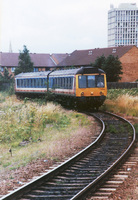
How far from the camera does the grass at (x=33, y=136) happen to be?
349 inches

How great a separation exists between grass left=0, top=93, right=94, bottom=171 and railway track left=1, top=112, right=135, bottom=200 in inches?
33.9

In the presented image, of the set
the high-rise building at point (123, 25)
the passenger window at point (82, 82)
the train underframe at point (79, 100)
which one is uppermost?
the high-rise building at point (123, 25)

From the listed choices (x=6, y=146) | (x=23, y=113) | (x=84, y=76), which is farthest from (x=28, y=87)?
(x=6, y=146)

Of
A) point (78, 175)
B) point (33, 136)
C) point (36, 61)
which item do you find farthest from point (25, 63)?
point (78, 175)

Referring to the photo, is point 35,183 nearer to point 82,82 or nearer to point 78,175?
point 78,175

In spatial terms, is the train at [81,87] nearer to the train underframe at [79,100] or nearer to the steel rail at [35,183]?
the train underframe at [79,100]

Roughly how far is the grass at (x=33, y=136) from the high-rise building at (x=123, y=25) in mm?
152919

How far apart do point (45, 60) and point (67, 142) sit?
249 ft

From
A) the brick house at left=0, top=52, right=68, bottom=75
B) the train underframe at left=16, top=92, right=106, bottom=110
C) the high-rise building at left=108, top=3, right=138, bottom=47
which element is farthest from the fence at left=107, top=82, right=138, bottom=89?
the high-rise building at left=108, top=3, right=138, bottom=47

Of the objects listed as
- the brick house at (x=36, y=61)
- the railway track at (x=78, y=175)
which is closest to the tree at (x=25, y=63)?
the brick house at (x=36, y=61)

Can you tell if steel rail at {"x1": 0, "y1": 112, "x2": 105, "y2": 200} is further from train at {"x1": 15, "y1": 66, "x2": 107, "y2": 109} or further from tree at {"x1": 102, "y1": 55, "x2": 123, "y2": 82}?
tree at {"x1": 102, "y1": 55, "x2": 123, "y2": 82}

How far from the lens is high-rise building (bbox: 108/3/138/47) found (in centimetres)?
16475

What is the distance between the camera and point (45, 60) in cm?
8512

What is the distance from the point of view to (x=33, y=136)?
1227 centimetres
